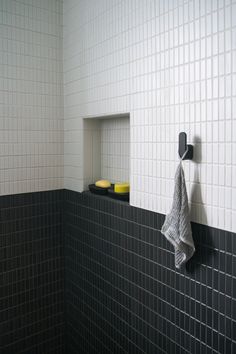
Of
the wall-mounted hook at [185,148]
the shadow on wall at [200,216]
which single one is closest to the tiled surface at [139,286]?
the shadow on wall at [200,216]

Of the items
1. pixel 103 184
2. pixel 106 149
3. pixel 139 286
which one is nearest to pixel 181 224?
pixel 139 286

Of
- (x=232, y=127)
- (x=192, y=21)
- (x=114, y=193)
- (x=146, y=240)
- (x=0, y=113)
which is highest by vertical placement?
(x=192, y=21)

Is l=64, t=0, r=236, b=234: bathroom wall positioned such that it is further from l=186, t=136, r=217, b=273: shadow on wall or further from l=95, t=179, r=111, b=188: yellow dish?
l=95, t=179, r=111, b=188: yellow dish

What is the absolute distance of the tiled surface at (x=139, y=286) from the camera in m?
1.14

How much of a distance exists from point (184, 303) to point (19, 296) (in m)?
1.10

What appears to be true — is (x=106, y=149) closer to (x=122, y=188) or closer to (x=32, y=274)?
(x=122, y=188)

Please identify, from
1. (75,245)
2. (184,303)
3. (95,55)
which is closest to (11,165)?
(75,245)

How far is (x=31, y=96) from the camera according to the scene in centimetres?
191

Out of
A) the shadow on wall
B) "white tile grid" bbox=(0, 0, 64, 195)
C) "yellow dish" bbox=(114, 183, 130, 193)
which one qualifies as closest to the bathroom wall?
the shadow on wall

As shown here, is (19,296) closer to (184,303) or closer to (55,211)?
(55,211)

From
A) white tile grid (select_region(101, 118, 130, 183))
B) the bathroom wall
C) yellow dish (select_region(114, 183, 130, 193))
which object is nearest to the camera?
the bathroom wall

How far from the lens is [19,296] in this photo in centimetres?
192

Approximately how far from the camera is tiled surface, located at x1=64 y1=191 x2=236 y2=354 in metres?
1.14

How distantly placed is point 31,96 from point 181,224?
124 cm
